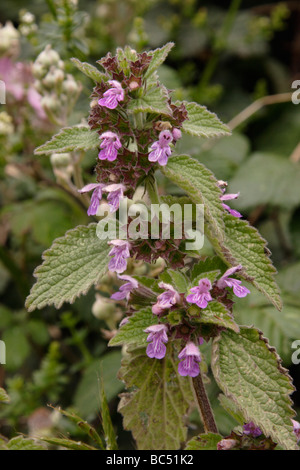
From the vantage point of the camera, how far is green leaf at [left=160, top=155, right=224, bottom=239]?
2.01ft

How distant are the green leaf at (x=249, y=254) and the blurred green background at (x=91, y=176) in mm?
308

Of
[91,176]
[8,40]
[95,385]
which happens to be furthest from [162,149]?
[8,40]

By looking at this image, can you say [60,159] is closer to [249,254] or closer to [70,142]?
[70,142]

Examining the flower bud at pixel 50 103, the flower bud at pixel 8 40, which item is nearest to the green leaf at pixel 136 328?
the flower bud at pixel 50 103

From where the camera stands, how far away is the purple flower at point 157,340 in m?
0.63

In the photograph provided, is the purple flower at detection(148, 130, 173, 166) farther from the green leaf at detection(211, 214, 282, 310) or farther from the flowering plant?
the green leaf at detection(211, 214, 282, 310)

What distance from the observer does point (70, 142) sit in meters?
0.65

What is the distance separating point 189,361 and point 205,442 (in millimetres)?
109

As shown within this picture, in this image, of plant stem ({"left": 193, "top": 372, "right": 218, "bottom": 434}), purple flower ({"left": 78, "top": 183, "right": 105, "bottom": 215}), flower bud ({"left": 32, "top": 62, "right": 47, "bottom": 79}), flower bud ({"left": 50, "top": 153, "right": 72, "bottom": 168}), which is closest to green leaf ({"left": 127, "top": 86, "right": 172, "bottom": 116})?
purple flower ({"left": 78, "top": 183, "right": 105, "bottom": 215})

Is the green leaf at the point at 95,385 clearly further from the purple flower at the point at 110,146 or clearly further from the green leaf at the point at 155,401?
the purple flower at the point at 110,146

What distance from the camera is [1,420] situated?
53.2 inches

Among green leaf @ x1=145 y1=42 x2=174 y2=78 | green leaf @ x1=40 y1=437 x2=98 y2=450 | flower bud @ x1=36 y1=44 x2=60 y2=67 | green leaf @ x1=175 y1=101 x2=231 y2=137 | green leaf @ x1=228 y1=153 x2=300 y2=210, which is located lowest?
green leaf @ x1=40 y1=437 x2=98 y2=450

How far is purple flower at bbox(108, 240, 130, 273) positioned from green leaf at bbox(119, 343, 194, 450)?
0.13 meters
